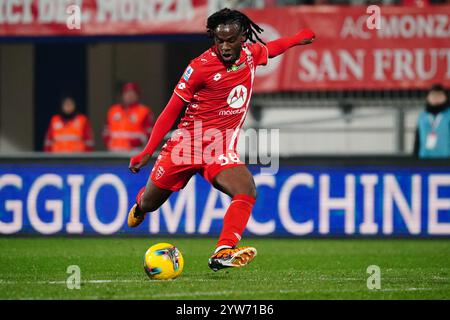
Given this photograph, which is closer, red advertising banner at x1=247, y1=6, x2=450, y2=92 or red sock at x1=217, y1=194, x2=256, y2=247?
red sock at x1=217, y1=194, x2=256, y2=247

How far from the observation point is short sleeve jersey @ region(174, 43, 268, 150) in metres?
9.25

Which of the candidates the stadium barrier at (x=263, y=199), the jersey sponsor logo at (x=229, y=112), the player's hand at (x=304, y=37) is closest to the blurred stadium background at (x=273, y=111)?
the stadium barrier at (x=263, y=199)

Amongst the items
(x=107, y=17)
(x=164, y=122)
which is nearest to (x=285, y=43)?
(x=164, y=122)

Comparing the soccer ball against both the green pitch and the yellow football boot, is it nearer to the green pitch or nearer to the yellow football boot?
the green pitch

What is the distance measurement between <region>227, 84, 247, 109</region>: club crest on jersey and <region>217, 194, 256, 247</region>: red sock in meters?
0.84

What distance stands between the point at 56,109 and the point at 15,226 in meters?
6.76

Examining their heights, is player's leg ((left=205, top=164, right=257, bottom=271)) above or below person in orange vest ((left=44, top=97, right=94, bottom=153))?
below

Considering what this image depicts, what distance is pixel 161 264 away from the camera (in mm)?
8883

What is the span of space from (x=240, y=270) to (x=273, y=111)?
8.21 meters

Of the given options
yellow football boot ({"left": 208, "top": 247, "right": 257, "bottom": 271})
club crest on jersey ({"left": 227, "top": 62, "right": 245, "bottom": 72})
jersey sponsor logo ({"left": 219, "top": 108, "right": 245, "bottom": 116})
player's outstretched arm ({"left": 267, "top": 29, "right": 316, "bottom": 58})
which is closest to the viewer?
yellow football boot ({"left": 208, "top": 247, "right": 257, "bottom": 271})

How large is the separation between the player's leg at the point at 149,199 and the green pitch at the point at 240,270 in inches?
19.7

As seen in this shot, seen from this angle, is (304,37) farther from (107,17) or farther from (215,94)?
(107,17)

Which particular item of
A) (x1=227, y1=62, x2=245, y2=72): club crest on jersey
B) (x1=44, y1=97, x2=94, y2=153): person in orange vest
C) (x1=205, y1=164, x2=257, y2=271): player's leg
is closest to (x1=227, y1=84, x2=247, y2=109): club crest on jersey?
(x1=227, y1=62, x2=245, y2=72): club crest on jersey

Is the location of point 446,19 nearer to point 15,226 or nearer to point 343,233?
point 343,233
